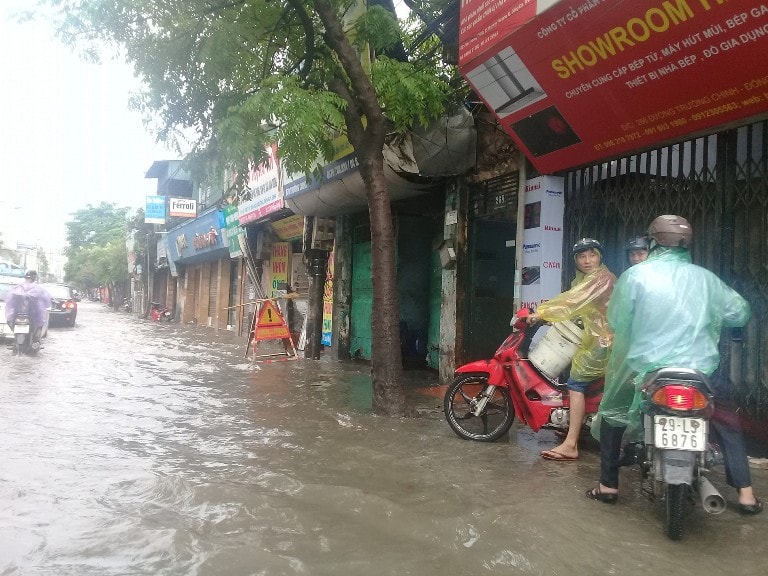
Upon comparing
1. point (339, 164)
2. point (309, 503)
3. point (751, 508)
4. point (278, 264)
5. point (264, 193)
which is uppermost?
point (264, 193)

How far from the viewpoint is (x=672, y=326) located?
2908 millimetres

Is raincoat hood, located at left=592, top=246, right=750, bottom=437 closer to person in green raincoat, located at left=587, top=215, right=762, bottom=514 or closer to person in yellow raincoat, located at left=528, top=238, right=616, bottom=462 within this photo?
person in green raincoat, located at left=587, top=215, right=762, bottom=514

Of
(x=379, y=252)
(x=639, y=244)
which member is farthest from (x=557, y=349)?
(x=379, y=252)

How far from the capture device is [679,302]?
292cm

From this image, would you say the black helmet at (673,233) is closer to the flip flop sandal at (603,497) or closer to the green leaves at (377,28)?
the flip flop sandal at (603,497)

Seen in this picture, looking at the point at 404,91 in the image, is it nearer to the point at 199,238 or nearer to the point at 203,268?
the point at 199,238

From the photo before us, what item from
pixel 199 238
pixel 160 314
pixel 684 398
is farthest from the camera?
pixel 160 314

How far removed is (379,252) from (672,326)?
3342 mm

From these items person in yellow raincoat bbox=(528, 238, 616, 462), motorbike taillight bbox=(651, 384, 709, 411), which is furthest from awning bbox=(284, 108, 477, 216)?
motorbike taillight bbox=(651, 384, 709, 411)

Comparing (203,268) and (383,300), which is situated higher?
(203,268)

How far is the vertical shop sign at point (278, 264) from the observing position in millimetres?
15367

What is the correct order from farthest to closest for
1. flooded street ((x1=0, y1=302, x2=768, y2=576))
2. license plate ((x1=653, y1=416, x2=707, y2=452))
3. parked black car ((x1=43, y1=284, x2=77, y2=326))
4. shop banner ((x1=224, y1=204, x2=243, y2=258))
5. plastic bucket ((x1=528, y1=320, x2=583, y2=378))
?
→ parked black car ((x1=43, y1=284, x2=77, y2=326)) → shop banner ((x1=224, y1=204, x2=243, y2=258)) → plastic bucket ((x1=528, y1=320, x2=583, y2=378)) → license plate ((x1=653, y1=416, x2=707, y2=452)) → flooded street ((x1=0, y1=302, x2=768, y2=576))

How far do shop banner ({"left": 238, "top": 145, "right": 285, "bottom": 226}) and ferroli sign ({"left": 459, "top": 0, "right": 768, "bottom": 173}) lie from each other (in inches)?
286

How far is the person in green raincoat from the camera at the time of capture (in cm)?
290
